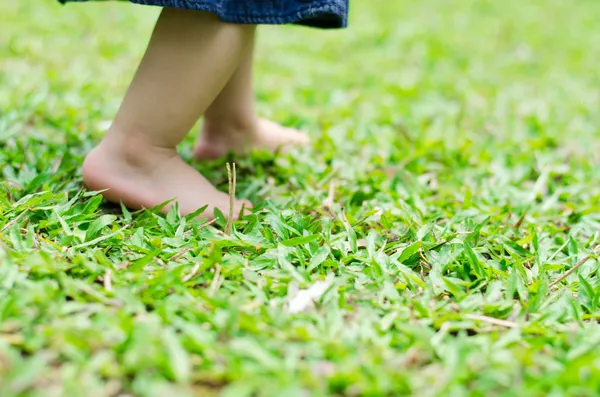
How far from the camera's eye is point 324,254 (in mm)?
1095

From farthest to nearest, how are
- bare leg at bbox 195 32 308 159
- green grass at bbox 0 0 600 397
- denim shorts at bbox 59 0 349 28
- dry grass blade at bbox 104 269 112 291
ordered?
1. bare leg at bbox 195 32 308 159
2. denim shorts at bbox 59 0 349 28
3. dry grass blade at bbox 104 269 112 291
4. green grass at bbox 0 0 600 397

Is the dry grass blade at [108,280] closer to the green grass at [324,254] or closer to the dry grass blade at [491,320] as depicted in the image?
the green grass at [324,254]

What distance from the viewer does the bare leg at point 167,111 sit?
3.79 feet

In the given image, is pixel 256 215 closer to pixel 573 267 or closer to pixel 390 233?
pixel 390 233

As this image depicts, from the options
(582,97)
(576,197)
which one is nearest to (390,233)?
(576,197)

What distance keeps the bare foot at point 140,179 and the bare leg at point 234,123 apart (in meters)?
0.35

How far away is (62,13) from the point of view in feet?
9.23

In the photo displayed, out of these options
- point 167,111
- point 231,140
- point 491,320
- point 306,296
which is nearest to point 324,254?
point 306,296

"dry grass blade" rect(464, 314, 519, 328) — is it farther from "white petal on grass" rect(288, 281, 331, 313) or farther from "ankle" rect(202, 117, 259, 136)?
"ankle" rect(202, 117, 259, 136)

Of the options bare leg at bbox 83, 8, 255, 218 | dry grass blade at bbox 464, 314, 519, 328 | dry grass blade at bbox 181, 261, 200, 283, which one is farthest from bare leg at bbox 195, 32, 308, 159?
dry grass blade at bbox 464, 314, 519, 328

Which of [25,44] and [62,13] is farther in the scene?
[62,13]

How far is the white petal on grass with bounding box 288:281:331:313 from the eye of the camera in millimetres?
932

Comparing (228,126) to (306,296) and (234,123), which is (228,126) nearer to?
(234,123)

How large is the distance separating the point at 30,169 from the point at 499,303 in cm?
99
